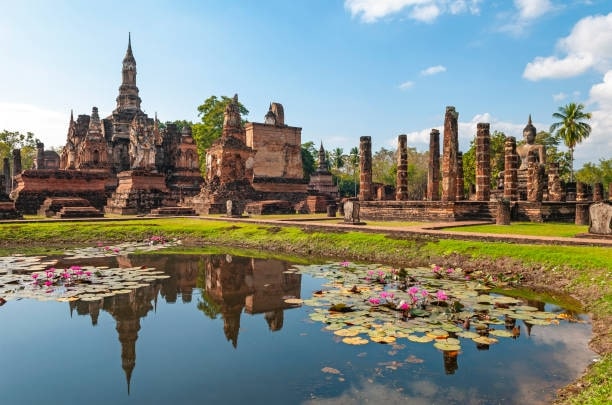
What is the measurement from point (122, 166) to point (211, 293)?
39842 mm

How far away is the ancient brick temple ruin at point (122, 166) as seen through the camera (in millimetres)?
30172

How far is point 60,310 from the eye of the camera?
812 cm

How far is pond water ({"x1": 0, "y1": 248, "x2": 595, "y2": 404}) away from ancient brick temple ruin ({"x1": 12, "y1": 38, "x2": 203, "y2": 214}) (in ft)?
75.2

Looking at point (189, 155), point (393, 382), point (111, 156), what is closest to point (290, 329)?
point (393, 382)

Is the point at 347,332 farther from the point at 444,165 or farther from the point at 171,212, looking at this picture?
the point at 171,212

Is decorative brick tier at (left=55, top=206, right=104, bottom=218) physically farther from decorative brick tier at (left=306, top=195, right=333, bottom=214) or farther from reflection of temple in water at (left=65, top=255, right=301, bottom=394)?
decorative brick tier at (left=306, top=195, right=333, bottom=214)

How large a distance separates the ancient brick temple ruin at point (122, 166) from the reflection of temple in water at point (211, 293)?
59.7 ft

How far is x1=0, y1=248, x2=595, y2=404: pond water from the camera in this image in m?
4.89

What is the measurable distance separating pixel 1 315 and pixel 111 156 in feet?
134

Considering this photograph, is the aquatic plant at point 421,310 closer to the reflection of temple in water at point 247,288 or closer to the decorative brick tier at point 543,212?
the reflection of temple in water at point 247,288

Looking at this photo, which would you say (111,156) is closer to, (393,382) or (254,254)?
(254,254)

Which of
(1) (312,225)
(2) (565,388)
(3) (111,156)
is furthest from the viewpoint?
(3) (111,156)

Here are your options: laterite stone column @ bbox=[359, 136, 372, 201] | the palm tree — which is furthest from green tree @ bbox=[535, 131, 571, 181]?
laterite stone column @ bbox=[359, 136, 372, 201]

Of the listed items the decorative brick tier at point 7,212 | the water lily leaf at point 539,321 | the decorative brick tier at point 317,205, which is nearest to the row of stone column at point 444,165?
the decorative brick tier at point 317,205
